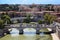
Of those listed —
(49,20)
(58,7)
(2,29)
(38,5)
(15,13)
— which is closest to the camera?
(2,29)

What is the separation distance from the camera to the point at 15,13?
14391 millimetres

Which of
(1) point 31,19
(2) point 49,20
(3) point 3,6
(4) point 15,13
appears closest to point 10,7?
(3) point 3,6

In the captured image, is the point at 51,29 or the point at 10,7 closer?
the point at 51,29

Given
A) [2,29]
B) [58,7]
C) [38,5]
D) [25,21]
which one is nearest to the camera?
[2,29]

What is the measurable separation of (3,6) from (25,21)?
339cm

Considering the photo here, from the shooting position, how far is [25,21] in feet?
41.7

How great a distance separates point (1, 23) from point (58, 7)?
6.94 metres

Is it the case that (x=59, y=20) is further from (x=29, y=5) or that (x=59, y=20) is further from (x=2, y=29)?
(x=29, y=5)

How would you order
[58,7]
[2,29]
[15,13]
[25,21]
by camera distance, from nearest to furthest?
[2,29], [25,21], [15,13], [58,7]

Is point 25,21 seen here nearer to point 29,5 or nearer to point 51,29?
point 51,29

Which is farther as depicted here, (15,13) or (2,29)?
(15,13)

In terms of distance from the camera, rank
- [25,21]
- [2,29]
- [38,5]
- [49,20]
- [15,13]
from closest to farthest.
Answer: [2,29] → [49,20] → [25,21] → [15,13] → [38,5]

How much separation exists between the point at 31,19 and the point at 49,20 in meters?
2.58

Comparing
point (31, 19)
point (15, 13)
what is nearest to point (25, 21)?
point (31, 19)
